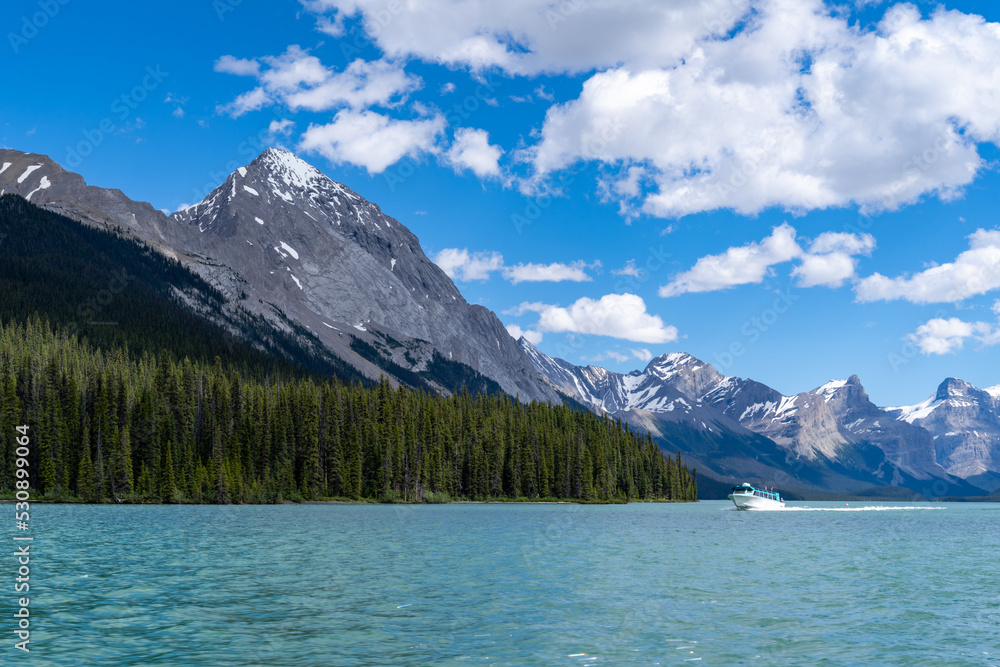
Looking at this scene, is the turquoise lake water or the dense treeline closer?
the turquoise lake water

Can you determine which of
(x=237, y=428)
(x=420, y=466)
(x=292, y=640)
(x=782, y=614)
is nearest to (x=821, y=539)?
(x=782, y=614)

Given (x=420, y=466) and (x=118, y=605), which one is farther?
(x=420, y=466)

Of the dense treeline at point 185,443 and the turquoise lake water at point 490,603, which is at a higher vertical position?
the dense treeline at point 185,443

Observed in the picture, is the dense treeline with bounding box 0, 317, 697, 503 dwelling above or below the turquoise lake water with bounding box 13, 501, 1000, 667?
above

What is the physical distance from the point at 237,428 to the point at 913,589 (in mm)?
166642

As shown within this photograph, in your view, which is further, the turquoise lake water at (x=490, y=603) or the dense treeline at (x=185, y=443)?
the dense treeline at (x=185, y=443)

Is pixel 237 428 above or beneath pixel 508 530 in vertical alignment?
above

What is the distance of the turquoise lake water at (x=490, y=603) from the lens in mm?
29938

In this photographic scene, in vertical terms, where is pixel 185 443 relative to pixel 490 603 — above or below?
above

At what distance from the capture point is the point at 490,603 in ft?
133

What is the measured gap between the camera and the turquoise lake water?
29938 mm

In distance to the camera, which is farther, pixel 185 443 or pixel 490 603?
pixel 185 443

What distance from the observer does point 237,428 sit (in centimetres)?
19100

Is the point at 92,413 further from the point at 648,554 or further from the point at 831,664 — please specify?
the point at 831,664
